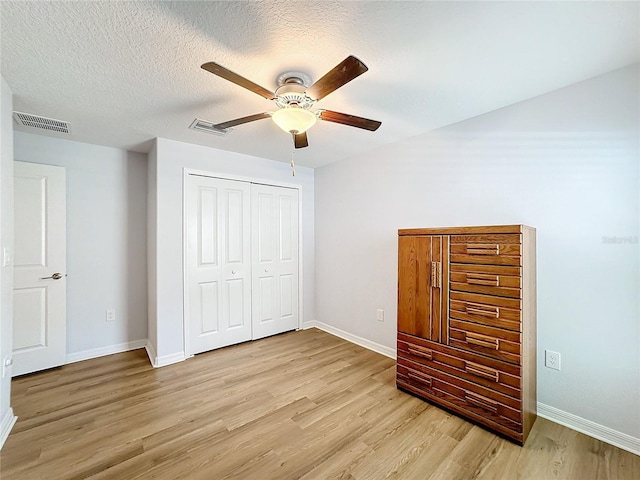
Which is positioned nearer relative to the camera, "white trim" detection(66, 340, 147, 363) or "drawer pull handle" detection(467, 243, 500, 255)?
"drawer pull handle" detection(467, 243, 500, 255)

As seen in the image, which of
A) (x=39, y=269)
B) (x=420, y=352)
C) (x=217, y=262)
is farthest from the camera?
(x=217, y=262)

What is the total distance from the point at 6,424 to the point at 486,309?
3.36m

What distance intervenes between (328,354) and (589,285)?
237 cm

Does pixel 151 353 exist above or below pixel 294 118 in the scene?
below

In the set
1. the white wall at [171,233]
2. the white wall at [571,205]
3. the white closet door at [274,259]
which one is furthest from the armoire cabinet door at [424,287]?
the white wall at [171,233]

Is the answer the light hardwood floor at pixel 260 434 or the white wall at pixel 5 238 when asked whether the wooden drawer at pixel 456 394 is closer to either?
the light hardwood floor at pixel 260 434

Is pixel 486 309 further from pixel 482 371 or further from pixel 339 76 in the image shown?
pixel 339 76

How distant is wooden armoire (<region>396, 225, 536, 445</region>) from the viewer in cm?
178

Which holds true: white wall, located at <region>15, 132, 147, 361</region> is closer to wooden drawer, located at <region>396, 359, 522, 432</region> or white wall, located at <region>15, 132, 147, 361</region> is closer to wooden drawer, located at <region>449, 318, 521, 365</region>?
wooden drawer, located at <region>396, 359, 522, 432</region>

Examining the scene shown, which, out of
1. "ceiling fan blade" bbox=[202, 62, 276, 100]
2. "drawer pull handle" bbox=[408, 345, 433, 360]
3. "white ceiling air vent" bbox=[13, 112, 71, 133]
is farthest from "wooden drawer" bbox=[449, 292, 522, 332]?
"white ceiling air vent" bbox=[13, 112, 71, 133]

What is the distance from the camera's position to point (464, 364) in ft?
6.56

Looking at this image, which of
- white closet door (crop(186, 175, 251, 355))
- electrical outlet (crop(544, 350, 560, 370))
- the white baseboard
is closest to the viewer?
electrical outlet (crop(544, 350, 560, 370))

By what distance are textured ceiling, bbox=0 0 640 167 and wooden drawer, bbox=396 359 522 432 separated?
2.15m

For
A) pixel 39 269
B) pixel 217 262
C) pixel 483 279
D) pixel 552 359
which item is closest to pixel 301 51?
pixel 483 279
